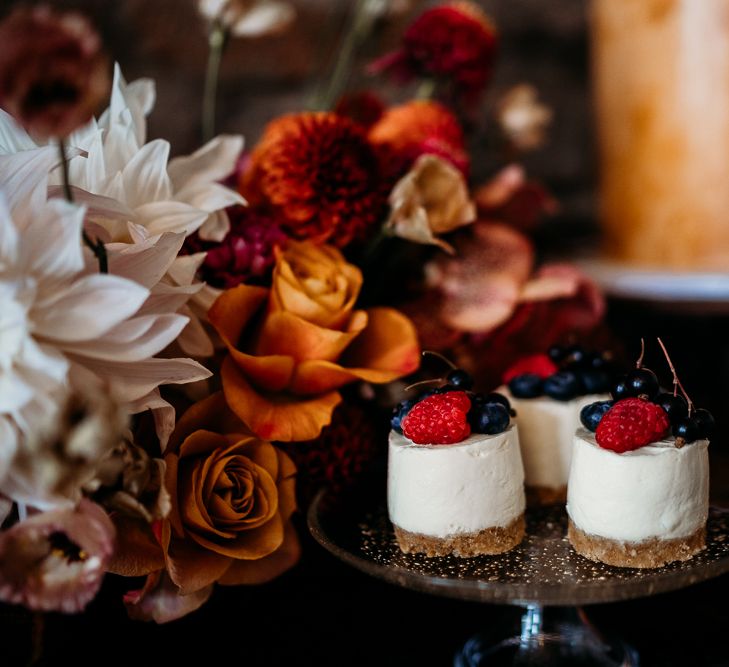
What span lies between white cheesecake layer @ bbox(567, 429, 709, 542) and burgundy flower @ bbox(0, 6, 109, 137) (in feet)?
1.18

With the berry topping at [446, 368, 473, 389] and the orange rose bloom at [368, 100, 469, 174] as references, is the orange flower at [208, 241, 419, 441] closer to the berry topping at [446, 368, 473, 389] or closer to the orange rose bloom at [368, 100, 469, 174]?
the berry topping at [446, 368, 473, 389]

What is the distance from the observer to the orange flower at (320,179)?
0.61m

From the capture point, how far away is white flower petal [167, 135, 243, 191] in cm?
58

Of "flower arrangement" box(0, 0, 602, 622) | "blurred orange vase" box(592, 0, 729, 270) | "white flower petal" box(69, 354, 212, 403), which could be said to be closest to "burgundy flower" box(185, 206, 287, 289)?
"flower arrangement" box(0, 0, 602, 622)

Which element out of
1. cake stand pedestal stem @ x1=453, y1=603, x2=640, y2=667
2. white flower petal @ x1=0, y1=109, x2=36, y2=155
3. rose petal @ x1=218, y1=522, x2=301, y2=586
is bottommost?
cake stand pedestal stem @ x1=453, y1=603, x2=640, y2=667

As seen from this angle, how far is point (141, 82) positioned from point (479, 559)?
0.42 m

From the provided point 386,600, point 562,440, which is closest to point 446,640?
point 386,600

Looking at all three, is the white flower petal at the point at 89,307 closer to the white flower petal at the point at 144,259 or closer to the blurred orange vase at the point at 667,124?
the white flower petal at the point at 144,259

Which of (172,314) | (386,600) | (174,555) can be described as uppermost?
(172,314)

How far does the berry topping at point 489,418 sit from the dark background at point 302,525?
17 cm

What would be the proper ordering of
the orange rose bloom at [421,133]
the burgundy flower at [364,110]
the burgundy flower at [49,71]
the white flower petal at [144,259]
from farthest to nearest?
the burgundy flower at [364,110] < the orange rose bloom at [421,133] < the white flower petal at [144,259] < the burgundy flower at [49,71]

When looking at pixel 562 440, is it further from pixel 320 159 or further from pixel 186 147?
pixel 186 147

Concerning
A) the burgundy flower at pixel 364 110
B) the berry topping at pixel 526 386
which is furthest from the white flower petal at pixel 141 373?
the burgundy flower at pixel 364 110

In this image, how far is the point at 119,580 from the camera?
1.85ft
